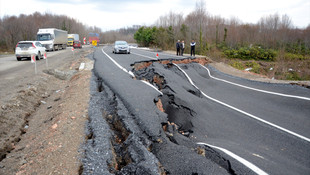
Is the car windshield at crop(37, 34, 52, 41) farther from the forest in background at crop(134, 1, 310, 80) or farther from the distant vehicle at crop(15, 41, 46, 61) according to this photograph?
the forest in background at crop(134, 1, 310, 80)

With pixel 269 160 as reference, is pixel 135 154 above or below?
above

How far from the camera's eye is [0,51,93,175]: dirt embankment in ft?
12.1

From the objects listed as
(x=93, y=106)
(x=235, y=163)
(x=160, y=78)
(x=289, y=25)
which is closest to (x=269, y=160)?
(x=235, y=163)

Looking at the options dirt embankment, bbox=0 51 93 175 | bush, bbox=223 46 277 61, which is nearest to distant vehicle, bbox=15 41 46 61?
dirt embankment, bbox=0 51 93 175

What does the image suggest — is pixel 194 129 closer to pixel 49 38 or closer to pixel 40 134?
pixel 40 134

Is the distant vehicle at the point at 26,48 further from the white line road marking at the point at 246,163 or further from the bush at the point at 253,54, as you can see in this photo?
the bush at the point at 253,54

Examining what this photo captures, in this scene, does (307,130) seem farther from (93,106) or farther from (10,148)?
(10,148)

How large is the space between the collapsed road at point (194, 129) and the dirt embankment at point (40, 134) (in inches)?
12.1

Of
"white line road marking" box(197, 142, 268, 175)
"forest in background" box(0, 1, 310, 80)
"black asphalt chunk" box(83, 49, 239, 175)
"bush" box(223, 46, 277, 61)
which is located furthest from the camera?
"bush" box(223, 46, 277, 61)

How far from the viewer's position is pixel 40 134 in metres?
5.14

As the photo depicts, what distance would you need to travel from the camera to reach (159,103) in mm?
7270

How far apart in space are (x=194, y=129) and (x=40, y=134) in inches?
158

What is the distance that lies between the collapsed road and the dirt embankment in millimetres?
307

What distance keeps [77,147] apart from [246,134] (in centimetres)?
435
